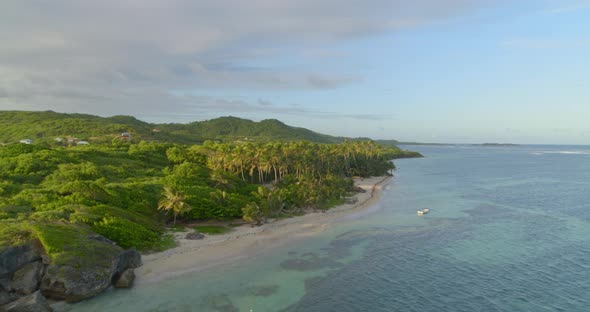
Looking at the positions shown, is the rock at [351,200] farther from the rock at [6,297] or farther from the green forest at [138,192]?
the rock at [6,297]

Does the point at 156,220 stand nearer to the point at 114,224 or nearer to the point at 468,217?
the point at 114,224

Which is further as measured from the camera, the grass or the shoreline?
the grass

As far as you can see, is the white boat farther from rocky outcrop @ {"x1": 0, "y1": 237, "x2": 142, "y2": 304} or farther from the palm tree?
rocky outcrop @ {"x1": 0, "y1": 237, "x2": 142, "y2": 304}

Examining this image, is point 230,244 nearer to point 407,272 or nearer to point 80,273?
point 80,273

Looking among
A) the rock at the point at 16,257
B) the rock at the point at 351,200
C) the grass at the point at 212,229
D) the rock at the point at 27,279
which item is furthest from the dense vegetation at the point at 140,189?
the rock at the point at 27,279

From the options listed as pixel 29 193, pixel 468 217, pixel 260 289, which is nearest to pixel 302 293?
pixel 260 289

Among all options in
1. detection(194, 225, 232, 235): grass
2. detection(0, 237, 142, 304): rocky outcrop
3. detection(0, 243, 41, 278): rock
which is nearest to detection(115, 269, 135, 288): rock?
detection(0, 237, 142, 304): rocky outcrop
